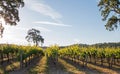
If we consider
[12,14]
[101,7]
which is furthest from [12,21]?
[101,7]

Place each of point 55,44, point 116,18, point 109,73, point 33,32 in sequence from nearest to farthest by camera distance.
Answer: point 109,73, point 116,18, point 55,44, point 33,32

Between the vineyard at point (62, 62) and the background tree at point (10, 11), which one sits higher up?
the background tree at point (10, 11)

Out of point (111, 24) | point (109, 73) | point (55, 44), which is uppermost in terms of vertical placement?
point (111, 24)

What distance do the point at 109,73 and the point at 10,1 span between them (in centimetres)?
1746

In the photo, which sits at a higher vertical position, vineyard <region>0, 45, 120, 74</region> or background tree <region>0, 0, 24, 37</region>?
background tree <region>0, 0, 24, 37</region>

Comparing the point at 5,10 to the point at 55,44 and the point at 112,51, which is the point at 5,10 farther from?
the point at 112,51

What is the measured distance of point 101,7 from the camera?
42750mm

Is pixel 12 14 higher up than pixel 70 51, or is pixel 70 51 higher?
pixel 12 14

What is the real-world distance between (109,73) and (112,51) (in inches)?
558

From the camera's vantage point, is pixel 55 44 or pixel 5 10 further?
pixel 55 44

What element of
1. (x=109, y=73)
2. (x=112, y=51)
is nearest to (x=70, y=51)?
(x=112, y=51)

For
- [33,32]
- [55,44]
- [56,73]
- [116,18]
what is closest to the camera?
[56,73]

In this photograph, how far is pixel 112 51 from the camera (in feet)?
142

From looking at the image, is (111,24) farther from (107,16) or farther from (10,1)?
(10,1)
